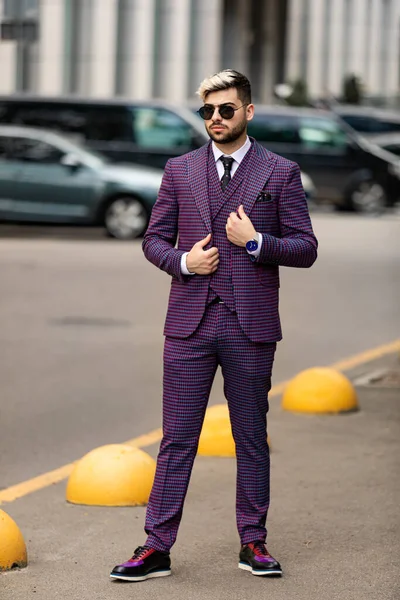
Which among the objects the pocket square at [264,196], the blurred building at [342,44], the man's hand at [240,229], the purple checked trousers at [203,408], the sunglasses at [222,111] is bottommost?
the blurred building at [342,44]

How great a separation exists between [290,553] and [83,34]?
4092 centimetres

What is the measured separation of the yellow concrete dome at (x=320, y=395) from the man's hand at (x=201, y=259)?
3.74 m

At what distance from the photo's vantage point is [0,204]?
21.1 m

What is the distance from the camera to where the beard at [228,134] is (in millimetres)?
4918

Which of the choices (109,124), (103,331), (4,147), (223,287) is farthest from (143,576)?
(109,124)

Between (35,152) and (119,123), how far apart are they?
4.05 m

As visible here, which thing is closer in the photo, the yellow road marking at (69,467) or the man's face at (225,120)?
the man's face at (225,120)

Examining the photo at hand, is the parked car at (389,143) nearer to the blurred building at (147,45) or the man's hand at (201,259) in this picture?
the blurred building at (147,45)

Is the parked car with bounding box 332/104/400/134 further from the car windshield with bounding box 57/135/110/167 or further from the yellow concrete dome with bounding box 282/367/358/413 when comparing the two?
the yellow concrete dome with bounding box 282/367/358/413

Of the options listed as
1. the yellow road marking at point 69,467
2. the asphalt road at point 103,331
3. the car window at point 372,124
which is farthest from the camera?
the car window at point 372,124

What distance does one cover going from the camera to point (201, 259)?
15.9 ft

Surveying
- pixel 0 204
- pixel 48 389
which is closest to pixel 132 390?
pixel 48 389

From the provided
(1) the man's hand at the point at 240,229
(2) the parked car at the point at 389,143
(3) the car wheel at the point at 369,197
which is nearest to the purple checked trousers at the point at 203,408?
(1) the man's hand at the point at 240,229

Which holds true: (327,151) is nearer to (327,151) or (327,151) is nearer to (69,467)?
(327,151)
